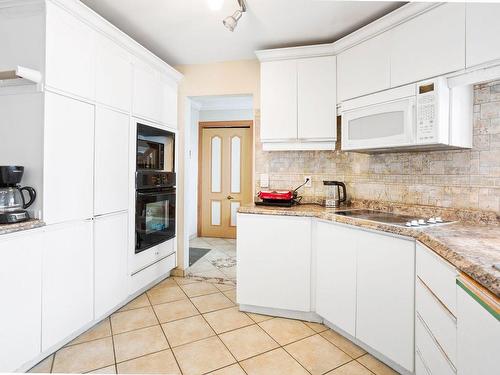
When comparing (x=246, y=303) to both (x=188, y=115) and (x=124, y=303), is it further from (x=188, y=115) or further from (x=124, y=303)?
(x=188, y=115)

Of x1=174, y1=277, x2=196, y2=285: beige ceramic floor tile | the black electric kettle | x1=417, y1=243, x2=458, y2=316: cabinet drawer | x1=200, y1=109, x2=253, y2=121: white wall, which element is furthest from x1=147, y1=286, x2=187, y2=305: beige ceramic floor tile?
x1=200, y1=109, x2=253, y2=121: white wall

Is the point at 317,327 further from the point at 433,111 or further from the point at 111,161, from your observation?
the point at 111,161

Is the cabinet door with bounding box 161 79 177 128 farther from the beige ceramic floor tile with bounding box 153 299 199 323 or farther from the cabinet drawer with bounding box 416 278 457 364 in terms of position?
the cabinet drawer with bounding box 416 278 457 364

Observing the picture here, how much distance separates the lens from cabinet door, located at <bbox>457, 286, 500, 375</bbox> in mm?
806

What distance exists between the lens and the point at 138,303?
254 centimetres

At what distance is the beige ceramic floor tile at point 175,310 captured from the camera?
2317 mm

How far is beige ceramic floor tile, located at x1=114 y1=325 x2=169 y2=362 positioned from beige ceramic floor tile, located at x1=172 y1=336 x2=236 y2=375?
0.15 metres

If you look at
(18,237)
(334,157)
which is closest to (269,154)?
(334,157)

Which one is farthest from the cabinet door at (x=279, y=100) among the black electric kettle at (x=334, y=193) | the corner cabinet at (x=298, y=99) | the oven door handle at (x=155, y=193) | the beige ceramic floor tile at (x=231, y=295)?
the beige ceramic floor tile at (x=231, y=295)

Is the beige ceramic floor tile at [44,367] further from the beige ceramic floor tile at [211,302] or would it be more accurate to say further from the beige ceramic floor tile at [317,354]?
the beige ceramic floor tile at [317,354]

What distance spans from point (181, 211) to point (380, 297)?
2.22 metres

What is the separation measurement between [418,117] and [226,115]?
142 inches

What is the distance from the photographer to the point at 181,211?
3.25m

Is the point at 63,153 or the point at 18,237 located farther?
the point at 63,153
